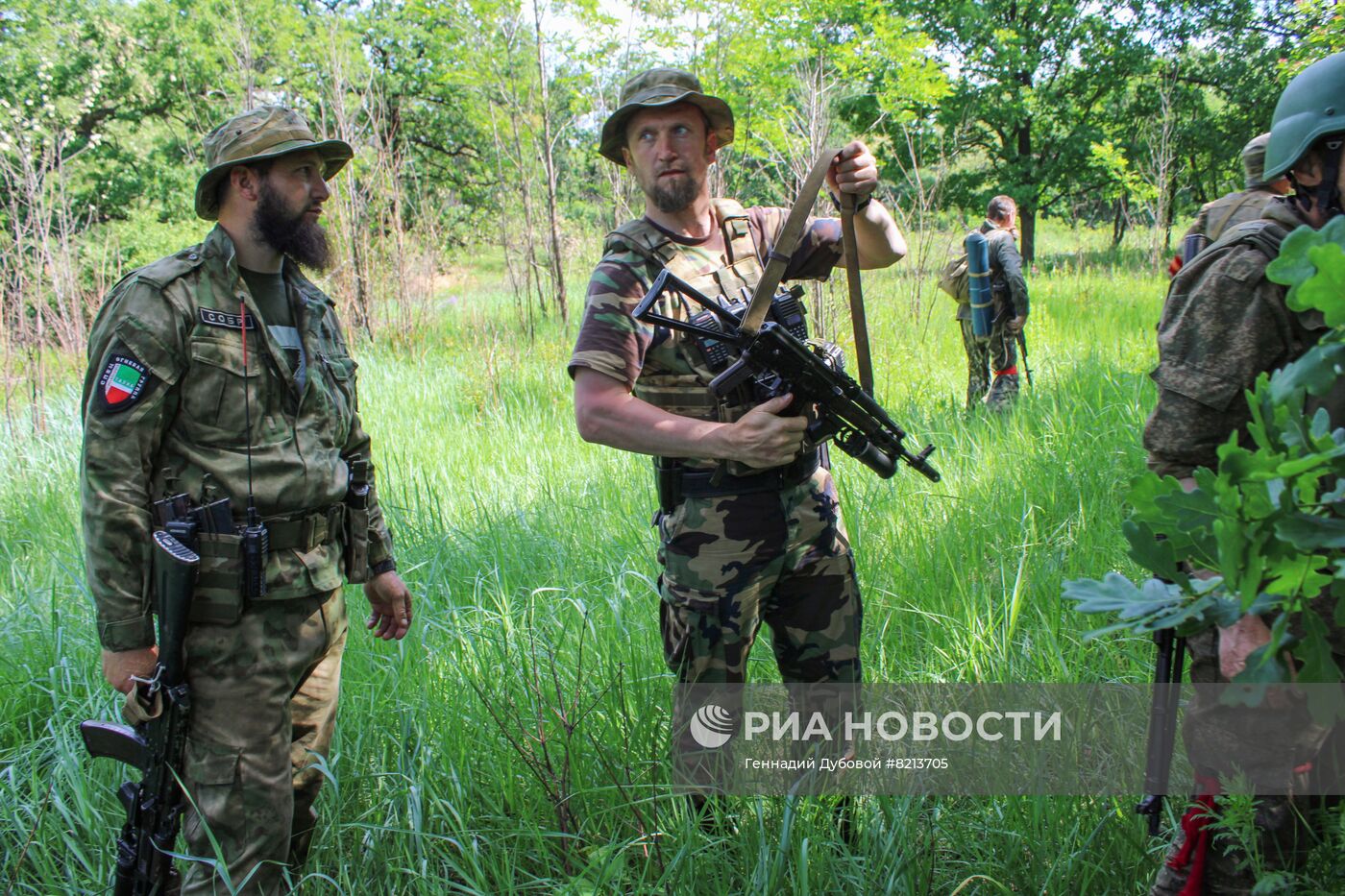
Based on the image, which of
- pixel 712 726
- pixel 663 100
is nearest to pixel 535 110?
pixel 663 100

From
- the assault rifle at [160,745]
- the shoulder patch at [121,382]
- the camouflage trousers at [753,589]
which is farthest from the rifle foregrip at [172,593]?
the camouflage trousers at [753,589]

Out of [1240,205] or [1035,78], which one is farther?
[1035,78]

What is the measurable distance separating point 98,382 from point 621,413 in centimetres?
107

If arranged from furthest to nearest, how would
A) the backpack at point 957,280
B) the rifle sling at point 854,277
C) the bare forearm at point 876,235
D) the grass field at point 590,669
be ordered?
the backpack at point 957,280 < the bare forearm at point 876,235 < the rifle sling at point 854,277 < the grass field at point 590,669

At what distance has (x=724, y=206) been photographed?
2352 mm

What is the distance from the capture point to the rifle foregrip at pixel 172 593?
179 centimetres

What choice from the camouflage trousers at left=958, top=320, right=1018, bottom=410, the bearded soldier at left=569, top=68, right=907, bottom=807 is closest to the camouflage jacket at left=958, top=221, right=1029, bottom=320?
the camouflage trousers at left=958, top=320, right=1018, bottom=410

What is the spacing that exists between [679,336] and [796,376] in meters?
0.29

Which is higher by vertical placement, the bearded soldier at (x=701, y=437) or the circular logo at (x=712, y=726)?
the bearded soldier at (x=701, y=437)

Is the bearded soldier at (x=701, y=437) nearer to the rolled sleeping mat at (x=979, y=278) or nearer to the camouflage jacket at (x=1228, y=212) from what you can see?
the camouflage jacket at (x=1228, y=212)

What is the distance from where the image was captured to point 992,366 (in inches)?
224

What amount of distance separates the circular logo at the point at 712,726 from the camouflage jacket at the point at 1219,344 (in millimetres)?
1153

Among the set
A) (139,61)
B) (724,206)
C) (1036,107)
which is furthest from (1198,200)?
(724,206)

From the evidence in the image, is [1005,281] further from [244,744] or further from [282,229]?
[244,744]
